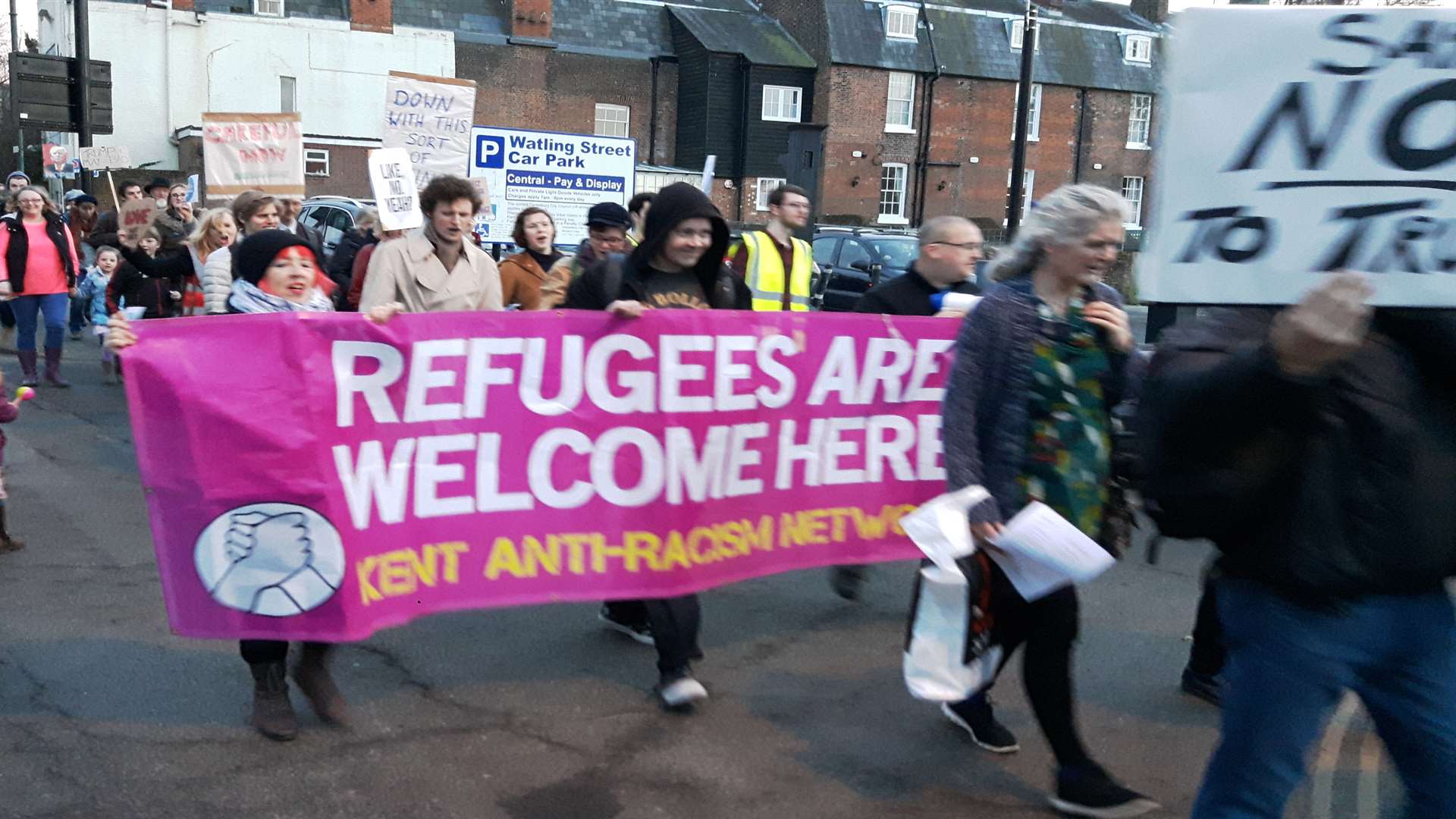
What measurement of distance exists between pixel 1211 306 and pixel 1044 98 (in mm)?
44174

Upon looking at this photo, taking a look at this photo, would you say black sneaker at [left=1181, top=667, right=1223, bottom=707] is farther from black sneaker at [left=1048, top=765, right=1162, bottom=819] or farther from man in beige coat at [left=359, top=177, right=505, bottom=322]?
man in beige coat at [left=359, top=177, right=505, bottom=322]

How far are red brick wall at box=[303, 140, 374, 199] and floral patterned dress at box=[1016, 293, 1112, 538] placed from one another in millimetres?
36407

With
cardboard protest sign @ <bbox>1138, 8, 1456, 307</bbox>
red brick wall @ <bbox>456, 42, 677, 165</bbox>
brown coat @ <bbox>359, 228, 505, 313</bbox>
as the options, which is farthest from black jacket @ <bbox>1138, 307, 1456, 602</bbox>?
red brick wall @ <bbox>456, 42, 677, 165</bbox>

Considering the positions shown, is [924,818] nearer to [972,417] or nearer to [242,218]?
[972,417]

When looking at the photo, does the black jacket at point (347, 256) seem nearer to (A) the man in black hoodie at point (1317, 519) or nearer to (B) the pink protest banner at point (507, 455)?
(B) the pink protest banner at point (507, 455)

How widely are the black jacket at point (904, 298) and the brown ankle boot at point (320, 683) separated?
248 cm

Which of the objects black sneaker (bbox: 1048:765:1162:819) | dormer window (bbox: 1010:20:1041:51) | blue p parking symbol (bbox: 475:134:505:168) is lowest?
black sneaker (bbox: 1048:765:1162:819)

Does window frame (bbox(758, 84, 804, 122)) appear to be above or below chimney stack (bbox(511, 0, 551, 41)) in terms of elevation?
below

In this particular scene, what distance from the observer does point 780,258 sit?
26.2ft

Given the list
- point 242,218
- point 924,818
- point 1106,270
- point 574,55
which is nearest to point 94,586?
point 242,218

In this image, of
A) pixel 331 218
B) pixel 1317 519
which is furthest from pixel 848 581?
pixel 331 218

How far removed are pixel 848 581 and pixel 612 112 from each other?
3797 centimetres

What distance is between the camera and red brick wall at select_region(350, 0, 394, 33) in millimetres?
38531

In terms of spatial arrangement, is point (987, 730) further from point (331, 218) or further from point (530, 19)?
point (530, 19)
